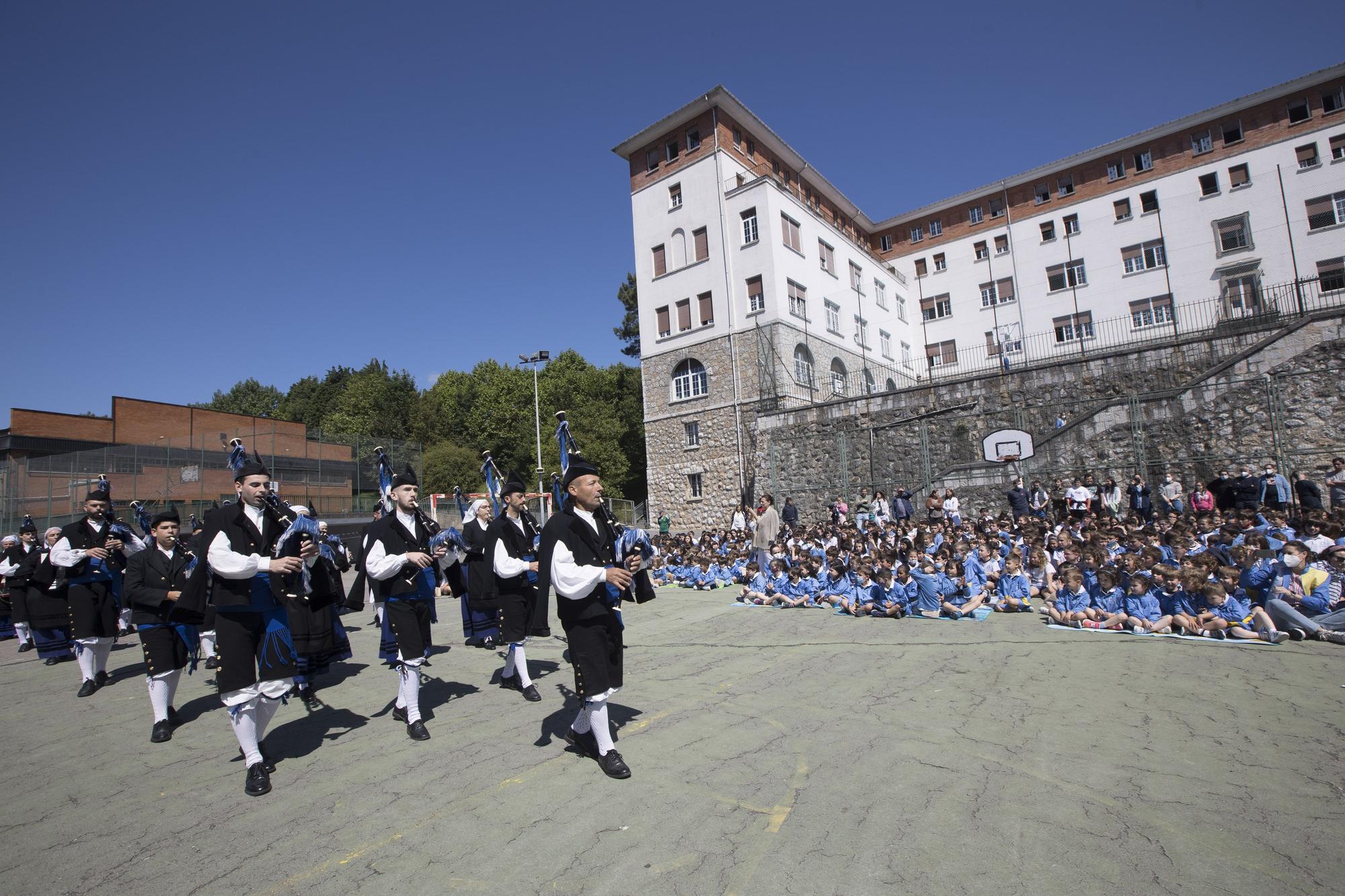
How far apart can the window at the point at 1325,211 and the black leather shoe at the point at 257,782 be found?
43528 mm

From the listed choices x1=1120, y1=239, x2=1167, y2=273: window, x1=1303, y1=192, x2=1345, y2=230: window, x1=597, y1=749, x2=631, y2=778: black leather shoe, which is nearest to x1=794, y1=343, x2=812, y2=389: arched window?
x1=1120, y1=239, x2=1167, y2=273: window

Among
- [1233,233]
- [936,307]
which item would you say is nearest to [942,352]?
[936,307]

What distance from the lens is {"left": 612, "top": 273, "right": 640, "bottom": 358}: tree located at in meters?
51.0

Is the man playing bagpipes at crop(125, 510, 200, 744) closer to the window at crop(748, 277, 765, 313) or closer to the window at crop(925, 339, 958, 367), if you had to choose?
the window at crop(748, 277, 765, 313)

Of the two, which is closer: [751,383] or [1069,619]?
[1069,619]

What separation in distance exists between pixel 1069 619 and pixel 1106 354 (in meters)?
14.2

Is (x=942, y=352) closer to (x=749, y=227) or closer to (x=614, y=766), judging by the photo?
(x=749, y=227)

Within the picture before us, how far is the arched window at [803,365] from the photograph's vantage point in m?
29.9

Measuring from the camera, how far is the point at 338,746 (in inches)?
216

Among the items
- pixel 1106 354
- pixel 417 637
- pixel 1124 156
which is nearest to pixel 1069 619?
pixel 417 637

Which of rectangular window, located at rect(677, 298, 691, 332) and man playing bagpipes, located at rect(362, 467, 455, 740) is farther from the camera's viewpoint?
rectangular window, located at rect(677, 298, 691, 332)

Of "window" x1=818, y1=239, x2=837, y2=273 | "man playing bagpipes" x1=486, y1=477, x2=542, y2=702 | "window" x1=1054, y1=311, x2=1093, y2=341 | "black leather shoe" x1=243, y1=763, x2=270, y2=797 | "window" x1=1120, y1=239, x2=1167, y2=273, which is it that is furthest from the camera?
"window" x1=1054, y1=311, x2=1093, y2=341

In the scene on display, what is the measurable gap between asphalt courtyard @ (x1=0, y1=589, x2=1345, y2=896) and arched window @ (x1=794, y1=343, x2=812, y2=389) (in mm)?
23054

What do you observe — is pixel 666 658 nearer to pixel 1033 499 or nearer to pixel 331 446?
pixel 1033 499
